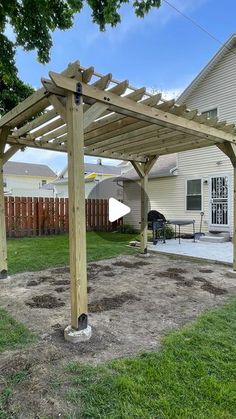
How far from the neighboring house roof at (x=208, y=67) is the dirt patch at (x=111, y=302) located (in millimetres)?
8900

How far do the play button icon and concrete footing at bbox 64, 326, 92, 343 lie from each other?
1001cm

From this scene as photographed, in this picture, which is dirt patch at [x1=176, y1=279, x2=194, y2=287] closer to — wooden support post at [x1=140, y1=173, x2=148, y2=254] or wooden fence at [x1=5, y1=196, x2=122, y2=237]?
wooden support post at [x1=140, y1=173, x2=148, y2=254]

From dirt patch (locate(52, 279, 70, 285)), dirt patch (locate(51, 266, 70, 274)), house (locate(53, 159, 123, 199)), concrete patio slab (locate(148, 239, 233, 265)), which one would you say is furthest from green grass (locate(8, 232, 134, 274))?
house (locate(53, 159, 123, 199))

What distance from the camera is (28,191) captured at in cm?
2259

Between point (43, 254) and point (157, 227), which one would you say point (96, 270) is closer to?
point (43, 254)

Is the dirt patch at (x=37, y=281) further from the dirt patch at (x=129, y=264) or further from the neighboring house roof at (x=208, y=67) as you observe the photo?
the neighboring house roof at (x=208, y=67)

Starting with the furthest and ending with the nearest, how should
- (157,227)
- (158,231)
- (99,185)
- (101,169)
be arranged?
1. (101,169)
2. (99,185)
3. (158,231)
4. (157,227)

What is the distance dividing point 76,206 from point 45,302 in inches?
68.8

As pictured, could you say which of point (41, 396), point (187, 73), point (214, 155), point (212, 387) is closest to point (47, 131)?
point (41, 396)

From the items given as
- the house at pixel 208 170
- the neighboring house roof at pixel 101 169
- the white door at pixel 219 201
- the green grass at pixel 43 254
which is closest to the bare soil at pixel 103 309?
the green grass at pixel 43 254

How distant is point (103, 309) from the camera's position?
11.8ft

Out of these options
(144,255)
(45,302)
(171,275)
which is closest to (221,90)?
(144,255)

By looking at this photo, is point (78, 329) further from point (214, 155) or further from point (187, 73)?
point (187, 73)

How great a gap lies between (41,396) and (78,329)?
89cm
